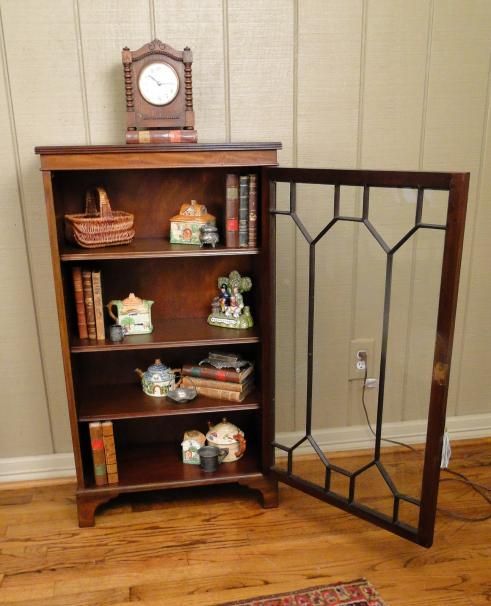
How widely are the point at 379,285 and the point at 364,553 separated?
0.86 meters

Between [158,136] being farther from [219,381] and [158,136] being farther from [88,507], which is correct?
[88,507]

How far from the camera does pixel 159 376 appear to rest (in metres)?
2.03

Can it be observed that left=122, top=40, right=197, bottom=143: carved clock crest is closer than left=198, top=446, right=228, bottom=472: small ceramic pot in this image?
Yes

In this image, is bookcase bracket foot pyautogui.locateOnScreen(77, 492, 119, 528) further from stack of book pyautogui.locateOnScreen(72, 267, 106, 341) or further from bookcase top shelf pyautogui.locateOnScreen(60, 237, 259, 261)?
bookcase top shelf pyautogui.locateOnScreen(60, 237, 259, 261)

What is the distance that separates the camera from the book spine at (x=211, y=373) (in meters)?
2.01

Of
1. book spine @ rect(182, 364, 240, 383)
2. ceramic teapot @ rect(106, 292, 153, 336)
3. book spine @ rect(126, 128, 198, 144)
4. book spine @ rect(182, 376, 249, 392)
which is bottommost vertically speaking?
book spine @ rect(182, 376, 249, 392)

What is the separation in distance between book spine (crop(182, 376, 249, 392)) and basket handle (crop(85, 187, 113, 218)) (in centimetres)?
65

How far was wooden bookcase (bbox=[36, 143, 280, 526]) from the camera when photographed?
174 centimetres

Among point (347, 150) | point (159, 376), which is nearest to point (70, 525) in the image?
point (159, 376)

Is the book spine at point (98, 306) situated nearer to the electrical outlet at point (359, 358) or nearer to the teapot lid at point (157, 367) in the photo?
the teapot lid at point (157, 367)

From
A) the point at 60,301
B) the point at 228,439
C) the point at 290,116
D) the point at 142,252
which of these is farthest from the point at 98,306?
the point at 290,116

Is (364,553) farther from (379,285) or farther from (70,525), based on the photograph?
(70,525)

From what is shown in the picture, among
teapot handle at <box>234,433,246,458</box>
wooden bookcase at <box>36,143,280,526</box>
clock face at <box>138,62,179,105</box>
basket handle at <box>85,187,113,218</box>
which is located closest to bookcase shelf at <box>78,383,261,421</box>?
wooden bookcase at <box>36,143,280,526</box>

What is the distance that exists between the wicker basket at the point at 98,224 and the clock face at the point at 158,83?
0.34 meters
